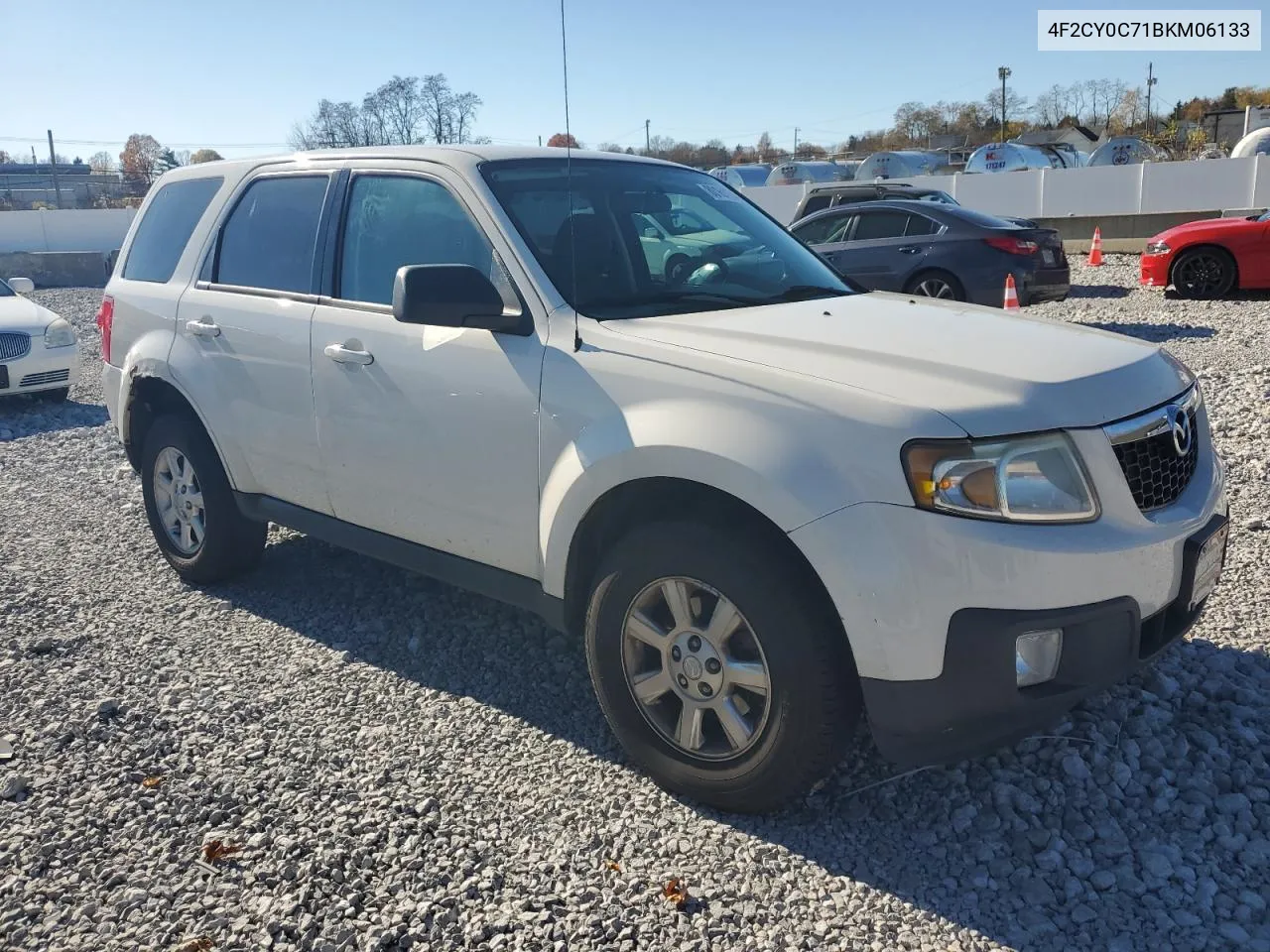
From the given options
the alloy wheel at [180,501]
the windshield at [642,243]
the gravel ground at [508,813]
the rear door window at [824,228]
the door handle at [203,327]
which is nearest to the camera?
the gravel ground at [508,813]

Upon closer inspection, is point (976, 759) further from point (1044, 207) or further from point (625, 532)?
point (1044, 207)

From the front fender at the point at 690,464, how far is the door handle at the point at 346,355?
3.29 feet

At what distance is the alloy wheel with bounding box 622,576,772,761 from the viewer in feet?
9.75

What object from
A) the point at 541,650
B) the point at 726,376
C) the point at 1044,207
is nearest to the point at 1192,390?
the point at 726,376

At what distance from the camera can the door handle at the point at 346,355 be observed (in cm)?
392

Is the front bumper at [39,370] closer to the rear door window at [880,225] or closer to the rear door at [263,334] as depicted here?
the rear door at [263,334]

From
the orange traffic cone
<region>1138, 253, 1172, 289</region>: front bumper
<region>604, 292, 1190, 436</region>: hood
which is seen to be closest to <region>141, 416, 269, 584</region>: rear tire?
<region>604, 292, 1190, 436</region>: hood

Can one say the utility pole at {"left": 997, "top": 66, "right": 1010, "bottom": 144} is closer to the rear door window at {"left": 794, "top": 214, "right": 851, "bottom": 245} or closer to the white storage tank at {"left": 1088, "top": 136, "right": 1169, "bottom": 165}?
the white storage tank at {"left": 1088, "top": 136, "right": 1169, "bottom": 165}

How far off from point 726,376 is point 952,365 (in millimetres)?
615

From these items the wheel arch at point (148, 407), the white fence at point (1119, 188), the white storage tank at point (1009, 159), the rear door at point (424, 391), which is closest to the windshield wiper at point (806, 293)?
the rear door at point (424, 391)

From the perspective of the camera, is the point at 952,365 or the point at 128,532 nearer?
the point at 952,365

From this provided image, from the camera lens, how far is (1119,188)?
24141 mm

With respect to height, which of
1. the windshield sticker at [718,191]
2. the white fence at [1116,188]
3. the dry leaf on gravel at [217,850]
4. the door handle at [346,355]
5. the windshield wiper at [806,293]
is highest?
the white fence at [1116,188]

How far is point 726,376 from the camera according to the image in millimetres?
2971
